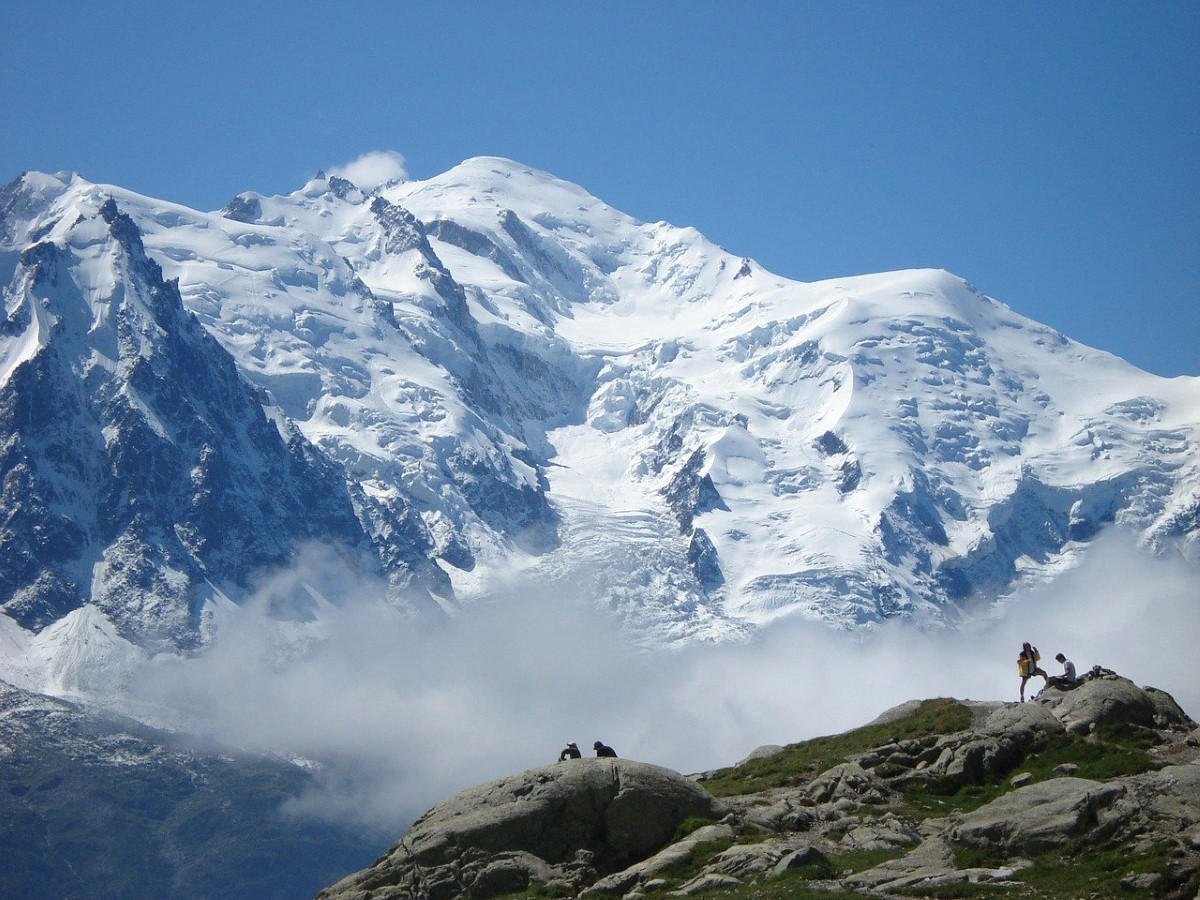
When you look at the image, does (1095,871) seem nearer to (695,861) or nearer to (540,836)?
(695,861)

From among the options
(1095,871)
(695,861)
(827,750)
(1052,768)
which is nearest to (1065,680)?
(827,750)

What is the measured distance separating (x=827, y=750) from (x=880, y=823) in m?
16.1

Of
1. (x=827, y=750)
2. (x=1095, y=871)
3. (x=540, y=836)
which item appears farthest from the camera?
(x=827, y=750)

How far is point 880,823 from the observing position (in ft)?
172

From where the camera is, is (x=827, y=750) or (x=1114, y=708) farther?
(x=827, y=750)

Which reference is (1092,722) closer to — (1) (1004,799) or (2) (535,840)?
(1) (1004,799)

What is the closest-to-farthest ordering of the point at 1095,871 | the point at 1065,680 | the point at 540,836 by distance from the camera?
1. the point at 1095,871
2. the point at 540,836
3. the point at 1065,680

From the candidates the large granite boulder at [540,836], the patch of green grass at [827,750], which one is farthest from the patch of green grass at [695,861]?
the patch of green grass at [827,750]

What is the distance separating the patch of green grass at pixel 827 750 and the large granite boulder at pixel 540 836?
8.60 metres

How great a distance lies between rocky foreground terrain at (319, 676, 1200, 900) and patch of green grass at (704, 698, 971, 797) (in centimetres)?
35

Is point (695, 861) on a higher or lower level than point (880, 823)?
lower

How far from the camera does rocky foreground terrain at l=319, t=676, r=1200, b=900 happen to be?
44.8 m

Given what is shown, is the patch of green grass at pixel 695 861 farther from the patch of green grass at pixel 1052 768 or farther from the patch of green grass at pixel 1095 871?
the patch of green grass at pixel 1095 871

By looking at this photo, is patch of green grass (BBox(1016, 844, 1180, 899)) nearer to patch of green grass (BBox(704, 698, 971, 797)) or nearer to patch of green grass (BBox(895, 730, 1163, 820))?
patch of green grass (BBox(895, 730, 1163, 820))
